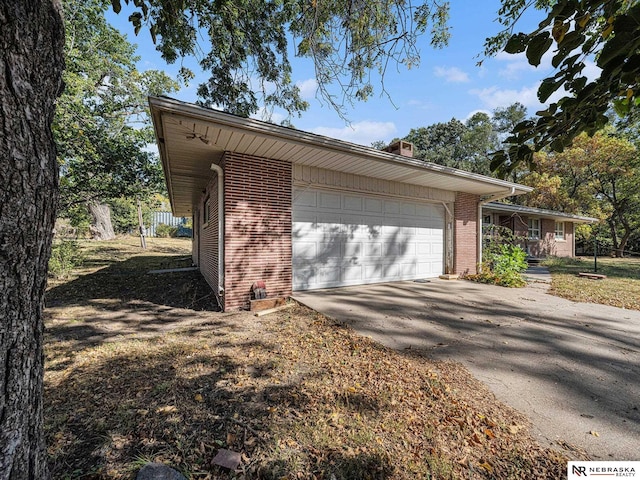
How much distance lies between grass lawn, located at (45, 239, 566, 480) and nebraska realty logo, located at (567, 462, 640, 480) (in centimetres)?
7

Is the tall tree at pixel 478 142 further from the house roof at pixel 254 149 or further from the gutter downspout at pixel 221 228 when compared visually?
the gutter downspout at pixel 221 228

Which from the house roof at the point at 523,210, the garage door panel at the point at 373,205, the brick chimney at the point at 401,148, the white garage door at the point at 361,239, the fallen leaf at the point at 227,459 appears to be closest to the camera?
the fallen leaf at the point at 227,459

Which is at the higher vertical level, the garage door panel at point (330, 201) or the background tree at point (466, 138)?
the background tree at point (466, 138)

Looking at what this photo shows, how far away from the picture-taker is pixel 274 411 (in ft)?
7.50

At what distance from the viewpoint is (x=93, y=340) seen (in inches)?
155

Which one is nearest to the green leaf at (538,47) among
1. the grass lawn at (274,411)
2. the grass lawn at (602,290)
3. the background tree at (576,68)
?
the background tree at (576,68)

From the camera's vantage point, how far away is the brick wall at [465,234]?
8.91 metres

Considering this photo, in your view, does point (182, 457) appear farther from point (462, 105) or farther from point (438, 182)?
point (438, 182)

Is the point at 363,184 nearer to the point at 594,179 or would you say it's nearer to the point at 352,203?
the point at 352,203

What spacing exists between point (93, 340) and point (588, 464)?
536cm

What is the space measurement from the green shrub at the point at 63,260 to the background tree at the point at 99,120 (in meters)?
1.25

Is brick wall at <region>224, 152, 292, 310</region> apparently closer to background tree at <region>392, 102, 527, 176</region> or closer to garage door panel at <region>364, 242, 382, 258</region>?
garage door panel at <region>364, 242, 382, 258</region>

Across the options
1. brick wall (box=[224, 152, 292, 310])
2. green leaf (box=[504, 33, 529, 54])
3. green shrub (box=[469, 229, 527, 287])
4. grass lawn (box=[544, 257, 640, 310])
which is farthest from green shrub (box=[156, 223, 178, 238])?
green leaf (box=[504, 33, 529, 54])

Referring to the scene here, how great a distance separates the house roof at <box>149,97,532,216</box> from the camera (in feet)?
13.3
